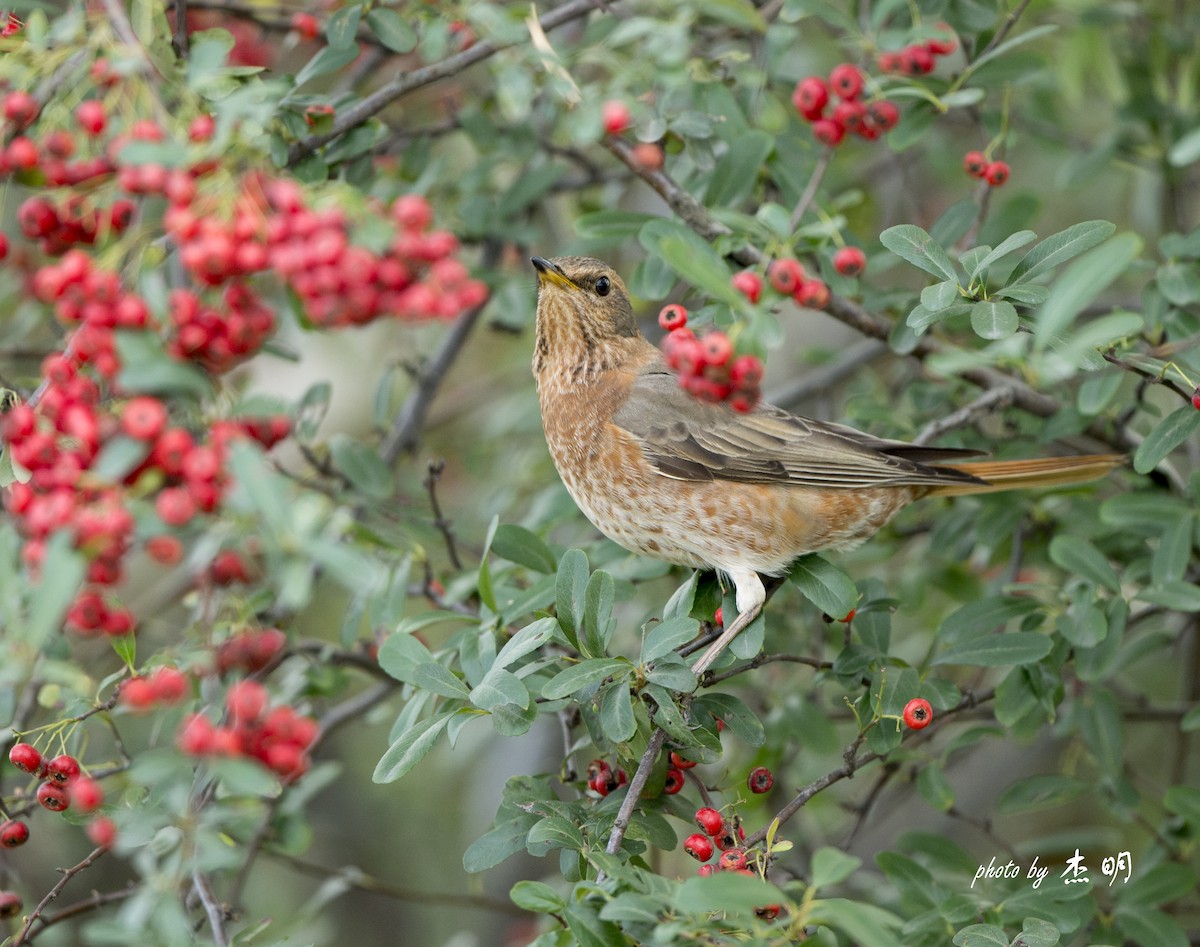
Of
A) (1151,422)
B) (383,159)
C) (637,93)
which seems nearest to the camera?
(637,93)

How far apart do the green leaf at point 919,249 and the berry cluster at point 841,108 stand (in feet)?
2.13

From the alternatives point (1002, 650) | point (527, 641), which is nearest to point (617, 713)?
point (527, 641)

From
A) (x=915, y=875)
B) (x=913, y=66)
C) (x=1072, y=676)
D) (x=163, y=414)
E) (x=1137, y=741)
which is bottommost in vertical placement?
(x=1137, y=741)

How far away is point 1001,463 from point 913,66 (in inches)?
49.1

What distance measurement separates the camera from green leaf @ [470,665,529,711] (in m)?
2.45

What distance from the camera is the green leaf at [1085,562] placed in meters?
3.23

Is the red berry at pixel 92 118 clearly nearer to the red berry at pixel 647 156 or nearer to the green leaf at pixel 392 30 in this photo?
the green leaf at pixel 392 30

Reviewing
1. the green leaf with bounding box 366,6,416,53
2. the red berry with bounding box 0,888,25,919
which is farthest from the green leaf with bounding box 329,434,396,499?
the red berry with bounding box 0,888,25,919

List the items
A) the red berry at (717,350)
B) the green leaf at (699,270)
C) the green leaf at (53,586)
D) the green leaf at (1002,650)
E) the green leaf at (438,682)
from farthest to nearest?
the green leaf at (1002,650) < the green leaf at (438,682) < the red berry at (717,350) < the green leaf at (699,270) < the green leaf at (53,586)

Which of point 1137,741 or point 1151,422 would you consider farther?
point 1137,741

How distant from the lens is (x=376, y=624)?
3.35 meters

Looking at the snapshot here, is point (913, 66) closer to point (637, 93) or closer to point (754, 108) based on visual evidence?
point (754, 108)

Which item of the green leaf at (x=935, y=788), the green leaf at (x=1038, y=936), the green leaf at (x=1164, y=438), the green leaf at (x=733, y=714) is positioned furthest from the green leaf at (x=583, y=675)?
the green leaf at (x=1164, y=438)

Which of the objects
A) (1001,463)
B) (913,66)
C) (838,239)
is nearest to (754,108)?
(913,66)
